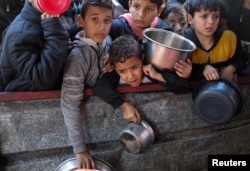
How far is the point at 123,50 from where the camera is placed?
1879 mm

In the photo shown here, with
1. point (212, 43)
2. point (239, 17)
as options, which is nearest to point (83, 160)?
point (212, 43)

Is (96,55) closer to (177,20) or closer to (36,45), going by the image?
(36,45)

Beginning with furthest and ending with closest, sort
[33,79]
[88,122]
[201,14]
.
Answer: [201,14]
[88,122]
[33,79]

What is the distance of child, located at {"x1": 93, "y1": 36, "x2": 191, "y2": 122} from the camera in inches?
74.4

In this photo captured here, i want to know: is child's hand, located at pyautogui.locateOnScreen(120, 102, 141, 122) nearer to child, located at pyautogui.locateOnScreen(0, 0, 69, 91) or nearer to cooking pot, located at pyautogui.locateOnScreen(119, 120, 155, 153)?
cooking pot, located at pyautogui.locateOnScreen(119, 120, 155, 153)

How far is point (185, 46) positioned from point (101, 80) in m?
0.58

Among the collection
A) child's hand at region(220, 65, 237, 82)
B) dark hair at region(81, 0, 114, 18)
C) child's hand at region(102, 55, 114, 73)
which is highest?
dark hair at region(81, 0, 114, 18)

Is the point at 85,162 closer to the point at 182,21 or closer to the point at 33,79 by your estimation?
the point at 33,79

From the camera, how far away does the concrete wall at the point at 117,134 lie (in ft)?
6.12

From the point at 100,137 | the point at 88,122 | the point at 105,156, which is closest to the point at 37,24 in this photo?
the point at 88,122

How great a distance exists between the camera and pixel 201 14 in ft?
7.14

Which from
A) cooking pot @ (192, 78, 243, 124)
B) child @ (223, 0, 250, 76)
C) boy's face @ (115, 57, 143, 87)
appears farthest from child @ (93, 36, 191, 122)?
child @ (223, 0, 250, 76)

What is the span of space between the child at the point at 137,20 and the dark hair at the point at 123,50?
0.38 metres

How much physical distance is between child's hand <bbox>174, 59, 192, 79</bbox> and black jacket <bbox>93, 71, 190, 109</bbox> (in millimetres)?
27
